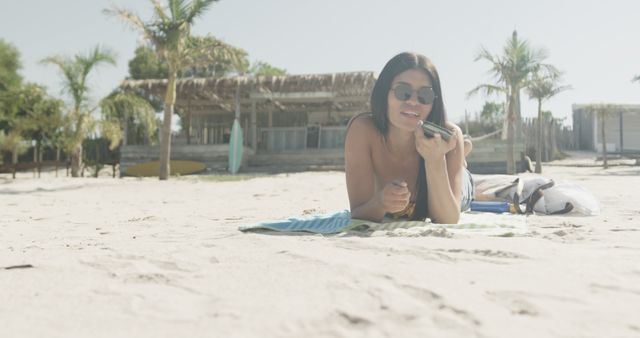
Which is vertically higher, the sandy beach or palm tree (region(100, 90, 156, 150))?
palm tree (region(100, 90, 156, 150))

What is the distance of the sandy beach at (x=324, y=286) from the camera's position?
121 cm

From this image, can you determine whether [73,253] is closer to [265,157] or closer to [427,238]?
[427,238]

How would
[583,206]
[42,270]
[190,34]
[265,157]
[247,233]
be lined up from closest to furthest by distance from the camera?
[42,270], [247,233], [583,206], [190,34], [265,157]

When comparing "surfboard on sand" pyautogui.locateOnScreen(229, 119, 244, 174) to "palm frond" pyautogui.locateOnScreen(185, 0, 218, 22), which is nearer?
"palm frond" pyautogui.locateOnScreen(185, 0, 218, 22)

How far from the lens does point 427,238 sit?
7.98ft

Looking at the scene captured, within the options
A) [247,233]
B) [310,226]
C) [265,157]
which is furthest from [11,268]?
[265,157]

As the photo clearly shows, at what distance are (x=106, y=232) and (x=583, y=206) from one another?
11.9 feet

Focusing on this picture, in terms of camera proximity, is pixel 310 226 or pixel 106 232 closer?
pixel 310 226

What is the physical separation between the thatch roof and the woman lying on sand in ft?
35.6

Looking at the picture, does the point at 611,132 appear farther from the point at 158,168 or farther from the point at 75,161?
the point at 75,161

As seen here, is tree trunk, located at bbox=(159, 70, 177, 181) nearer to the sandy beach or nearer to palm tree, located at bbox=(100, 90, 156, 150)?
palm tree, located at bbox=(100, 90, 156, 150)

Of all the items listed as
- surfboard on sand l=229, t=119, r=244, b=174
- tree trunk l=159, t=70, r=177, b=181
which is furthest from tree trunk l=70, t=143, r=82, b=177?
surfboard on sand l=229, t=119, r=244, b=174

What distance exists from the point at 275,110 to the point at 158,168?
18.6ft

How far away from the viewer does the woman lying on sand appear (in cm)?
265
